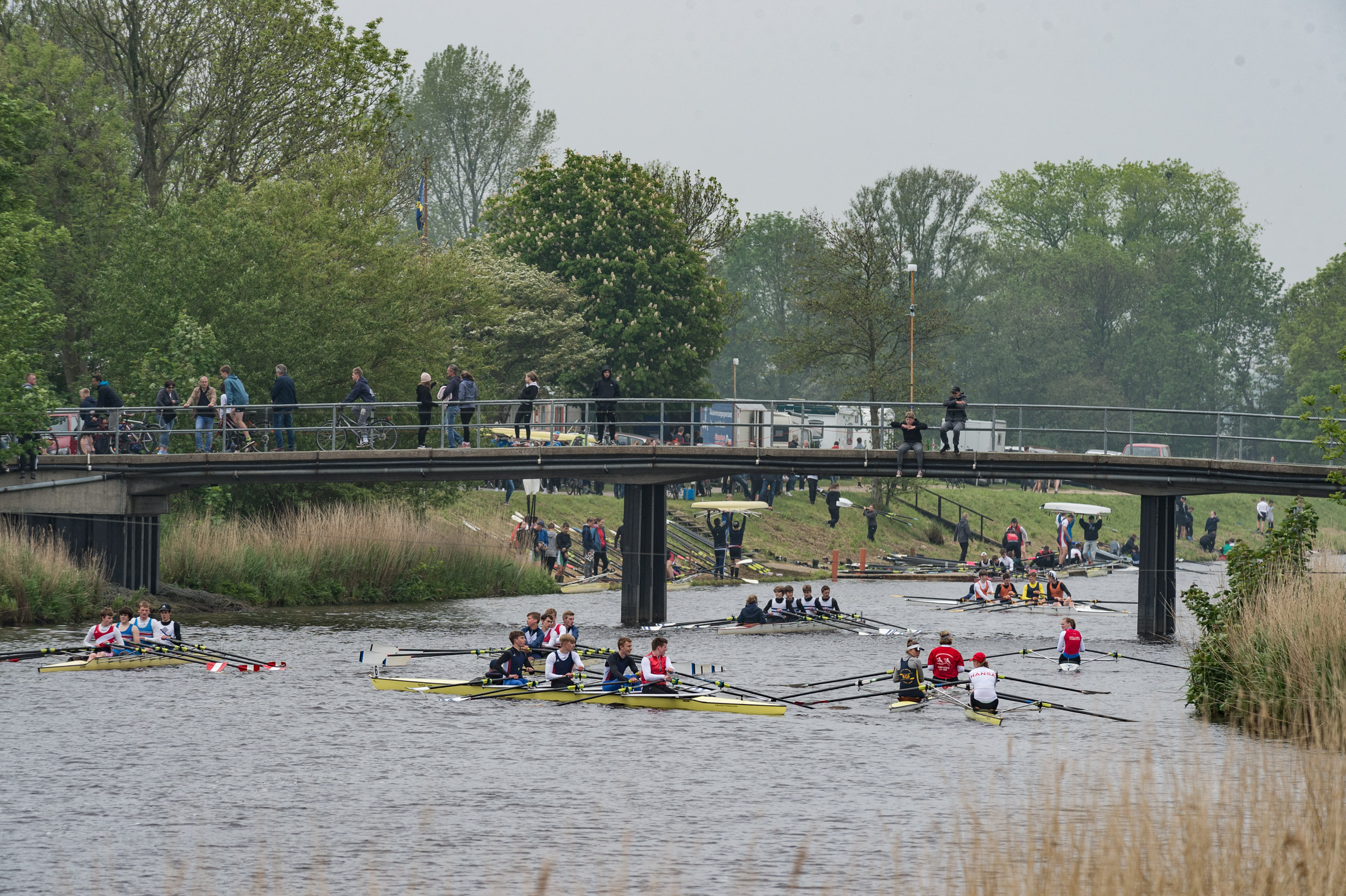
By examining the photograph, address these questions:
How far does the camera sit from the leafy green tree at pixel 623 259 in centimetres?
6675

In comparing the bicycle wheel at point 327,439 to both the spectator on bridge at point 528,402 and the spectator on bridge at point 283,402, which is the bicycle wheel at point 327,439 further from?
the spectator on bridge at point 528,402

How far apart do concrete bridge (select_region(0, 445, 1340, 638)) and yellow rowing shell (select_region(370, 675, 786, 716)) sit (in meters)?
10.1

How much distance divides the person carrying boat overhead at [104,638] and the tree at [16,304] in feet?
29.8

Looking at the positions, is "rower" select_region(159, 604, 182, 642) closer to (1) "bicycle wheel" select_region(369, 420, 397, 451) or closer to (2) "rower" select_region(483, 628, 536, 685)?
(2) "rower" select_region(483, 628, 536, 685)

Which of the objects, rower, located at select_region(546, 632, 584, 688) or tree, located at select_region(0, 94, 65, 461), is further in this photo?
tree, located at select_region(0, 94, 65, 461)

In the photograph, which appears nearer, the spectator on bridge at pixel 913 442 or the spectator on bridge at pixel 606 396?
the spectator on bridge at pixel 913 442

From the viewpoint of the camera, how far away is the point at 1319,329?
331 ft

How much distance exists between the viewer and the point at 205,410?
3653cm

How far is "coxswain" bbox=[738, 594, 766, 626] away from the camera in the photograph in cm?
3762

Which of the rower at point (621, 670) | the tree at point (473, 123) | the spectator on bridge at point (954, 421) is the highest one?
the tree at point (473, 123)

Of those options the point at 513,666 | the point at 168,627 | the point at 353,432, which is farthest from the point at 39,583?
the point at 513,666

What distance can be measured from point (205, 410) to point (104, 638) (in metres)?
9.26

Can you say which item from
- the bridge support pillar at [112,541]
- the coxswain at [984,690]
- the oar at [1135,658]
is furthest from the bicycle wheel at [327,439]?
the coxswain at [984,690]

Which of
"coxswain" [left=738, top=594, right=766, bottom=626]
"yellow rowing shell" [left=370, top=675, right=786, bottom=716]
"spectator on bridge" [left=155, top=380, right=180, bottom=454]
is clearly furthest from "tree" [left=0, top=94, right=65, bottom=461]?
"coxswain" [left=738, top=594, right=766, bottom=626]
